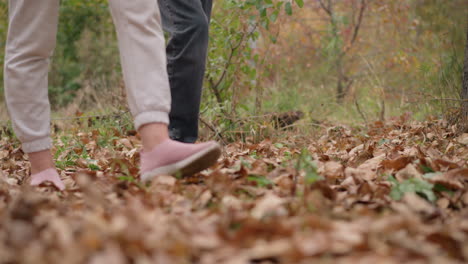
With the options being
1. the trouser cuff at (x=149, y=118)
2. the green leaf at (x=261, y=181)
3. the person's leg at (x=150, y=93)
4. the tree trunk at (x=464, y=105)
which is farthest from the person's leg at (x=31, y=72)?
the tree trunk at (x=464, y=105)

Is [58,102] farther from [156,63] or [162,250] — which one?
[162,250]

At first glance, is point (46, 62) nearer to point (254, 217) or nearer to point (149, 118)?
point (149, 118)

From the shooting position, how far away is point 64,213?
3.88 ft

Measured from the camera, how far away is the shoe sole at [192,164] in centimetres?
147

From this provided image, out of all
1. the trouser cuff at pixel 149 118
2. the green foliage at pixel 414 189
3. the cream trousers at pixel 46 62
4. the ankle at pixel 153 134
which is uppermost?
the cream trousers at pixel 46 62

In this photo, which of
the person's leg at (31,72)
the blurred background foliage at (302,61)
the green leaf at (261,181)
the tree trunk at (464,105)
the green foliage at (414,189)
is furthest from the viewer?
the blurred background foliage at (302,61)

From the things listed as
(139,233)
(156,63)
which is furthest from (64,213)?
(156,63)

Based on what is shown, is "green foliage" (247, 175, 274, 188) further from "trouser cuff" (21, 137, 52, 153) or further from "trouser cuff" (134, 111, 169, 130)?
"trouser cuff" (21, 137, 52, 153)

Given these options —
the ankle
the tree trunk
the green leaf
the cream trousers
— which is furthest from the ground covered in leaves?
the tree trunk

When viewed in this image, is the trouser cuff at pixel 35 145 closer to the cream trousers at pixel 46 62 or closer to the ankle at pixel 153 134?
the cream trousers at pixel 46 62

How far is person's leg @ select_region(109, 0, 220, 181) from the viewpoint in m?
1.49

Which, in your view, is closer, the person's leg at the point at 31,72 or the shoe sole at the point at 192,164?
the shoe sole at the point at 192,164

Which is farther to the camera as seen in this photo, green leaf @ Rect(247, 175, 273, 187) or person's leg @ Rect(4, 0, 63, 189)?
person's leg @ Rect(4, 0, 63, 189)

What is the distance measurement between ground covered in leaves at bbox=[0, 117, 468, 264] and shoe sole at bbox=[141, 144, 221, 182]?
0.04m
